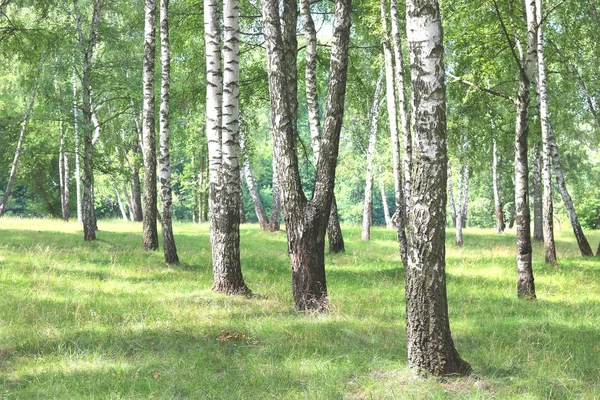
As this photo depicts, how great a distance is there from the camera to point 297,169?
8.28 meters

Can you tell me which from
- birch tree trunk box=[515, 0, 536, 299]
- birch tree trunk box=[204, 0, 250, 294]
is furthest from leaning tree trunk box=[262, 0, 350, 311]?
birch tree trunk box=[515, 0, 536, 299]

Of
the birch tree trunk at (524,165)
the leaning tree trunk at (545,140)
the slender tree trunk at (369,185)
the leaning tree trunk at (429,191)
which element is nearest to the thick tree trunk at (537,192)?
the leaning tree trunk at (545,140)

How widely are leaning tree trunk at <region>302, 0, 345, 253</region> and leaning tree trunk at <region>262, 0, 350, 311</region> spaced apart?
3.67m

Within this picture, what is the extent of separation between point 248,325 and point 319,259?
150 centimetres

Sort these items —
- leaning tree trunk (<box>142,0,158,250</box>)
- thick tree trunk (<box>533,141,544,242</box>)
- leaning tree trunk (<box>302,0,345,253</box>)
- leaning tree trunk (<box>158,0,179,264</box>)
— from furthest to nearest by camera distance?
thick tree trunk (<box>533,141,544,242</box>)
leaning tree trunk (<box>142,0,158,250</box>)
leaning tree trunk (<box>302,0,345,253</box>)
leaning tree trunk (<box>158,0,179,264</box>)

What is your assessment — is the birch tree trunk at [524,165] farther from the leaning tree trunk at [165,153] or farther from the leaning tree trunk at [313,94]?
the leaning tree trunk at [165,153]

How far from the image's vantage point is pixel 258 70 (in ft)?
54.9

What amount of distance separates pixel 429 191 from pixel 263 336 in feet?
9.54

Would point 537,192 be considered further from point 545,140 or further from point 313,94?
point 313,94

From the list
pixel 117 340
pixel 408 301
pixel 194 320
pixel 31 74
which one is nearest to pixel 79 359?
pixel 117 340

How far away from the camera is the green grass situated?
5.39 m

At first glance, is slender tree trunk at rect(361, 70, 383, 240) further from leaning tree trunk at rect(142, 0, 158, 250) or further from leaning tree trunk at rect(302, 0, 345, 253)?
leaning tree trunk at rect(142, 0, 158, 250)

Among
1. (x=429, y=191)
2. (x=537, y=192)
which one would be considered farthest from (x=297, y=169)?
(x=537, y=192)

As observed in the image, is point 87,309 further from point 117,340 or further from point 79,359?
point 79,359
